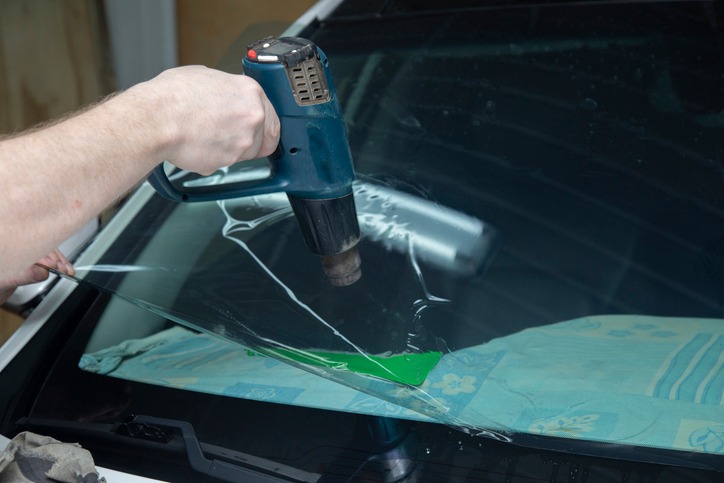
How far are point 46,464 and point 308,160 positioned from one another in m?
0.50

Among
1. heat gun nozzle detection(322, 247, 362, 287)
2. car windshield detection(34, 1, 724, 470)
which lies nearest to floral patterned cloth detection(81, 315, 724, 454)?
car windshield detection(34, 1, 724, 470)

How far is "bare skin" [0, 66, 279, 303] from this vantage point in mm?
803

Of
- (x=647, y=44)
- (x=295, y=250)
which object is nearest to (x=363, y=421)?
Answer: (x=295, y=250)

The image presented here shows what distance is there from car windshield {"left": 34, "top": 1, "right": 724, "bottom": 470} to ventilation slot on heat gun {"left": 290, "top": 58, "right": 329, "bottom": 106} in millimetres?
303

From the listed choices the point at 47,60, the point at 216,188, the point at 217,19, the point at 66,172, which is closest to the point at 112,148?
Answer: the point at 66,172

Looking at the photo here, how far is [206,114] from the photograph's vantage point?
94 centimetres

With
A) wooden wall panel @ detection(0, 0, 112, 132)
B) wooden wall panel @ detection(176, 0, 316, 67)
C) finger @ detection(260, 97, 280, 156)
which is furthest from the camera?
wooden wall panel @ detection(176, 0, 316, 67)

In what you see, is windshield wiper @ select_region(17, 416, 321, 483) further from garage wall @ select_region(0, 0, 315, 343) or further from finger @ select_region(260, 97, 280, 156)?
garage wall @ select_region(0, 0, 315, 343)

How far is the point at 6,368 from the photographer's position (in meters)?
1.34

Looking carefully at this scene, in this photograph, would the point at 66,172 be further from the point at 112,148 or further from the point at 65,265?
the point at 65,265

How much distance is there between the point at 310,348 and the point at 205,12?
2760 millimetres

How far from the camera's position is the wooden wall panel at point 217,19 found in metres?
3.60

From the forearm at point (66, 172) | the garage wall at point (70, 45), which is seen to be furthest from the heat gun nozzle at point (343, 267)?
the garage wall at point (70, 45)

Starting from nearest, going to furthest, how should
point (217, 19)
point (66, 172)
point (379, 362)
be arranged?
point (66, 172)
point (379, 362)
point (217, 19)
